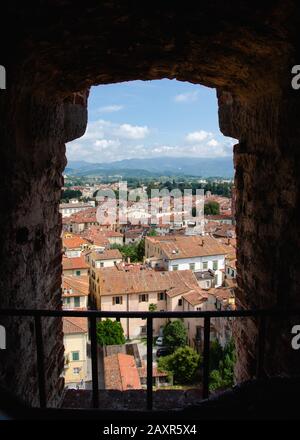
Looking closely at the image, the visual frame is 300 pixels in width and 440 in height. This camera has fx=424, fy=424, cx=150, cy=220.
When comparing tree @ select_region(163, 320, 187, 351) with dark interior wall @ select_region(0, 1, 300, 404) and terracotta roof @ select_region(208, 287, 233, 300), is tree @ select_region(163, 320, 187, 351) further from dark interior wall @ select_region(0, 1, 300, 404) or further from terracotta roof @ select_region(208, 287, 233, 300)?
dark interior wall @ select_region(0, 1, 300, 404)

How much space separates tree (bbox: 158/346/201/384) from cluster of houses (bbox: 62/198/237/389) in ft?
2.86

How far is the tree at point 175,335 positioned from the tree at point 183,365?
11.3ft

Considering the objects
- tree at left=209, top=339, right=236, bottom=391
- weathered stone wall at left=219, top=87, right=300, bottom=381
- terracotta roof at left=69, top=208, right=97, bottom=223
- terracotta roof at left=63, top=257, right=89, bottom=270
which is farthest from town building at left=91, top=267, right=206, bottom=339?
terracotta roof at left=69, top=208, right=97, bottom=223

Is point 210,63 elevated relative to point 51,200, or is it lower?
elevated

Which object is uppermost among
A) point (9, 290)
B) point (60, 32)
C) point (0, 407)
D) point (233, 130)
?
point (60, 32)

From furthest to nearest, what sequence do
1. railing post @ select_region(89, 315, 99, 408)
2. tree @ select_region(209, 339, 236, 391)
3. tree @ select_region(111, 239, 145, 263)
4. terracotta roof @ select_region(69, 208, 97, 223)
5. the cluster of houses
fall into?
terracotta roof @ select_region(69, 208, 97, 223), tree @ select_region(111, 239, 145, 263), the cluster of houses, tree @ select_region(209, 339, 236, 391), railing post @ select_region(89, 315, 99, 408)

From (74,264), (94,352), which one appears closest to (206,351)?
(94,352)

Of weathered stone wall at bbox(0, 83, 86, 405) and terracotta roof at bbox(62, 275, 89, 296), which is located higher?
weathered stone wall at bbox(0, 83, 86, 405)

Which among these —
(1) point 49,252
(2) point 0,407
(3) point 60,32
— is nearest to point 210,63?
(3) point 60,32

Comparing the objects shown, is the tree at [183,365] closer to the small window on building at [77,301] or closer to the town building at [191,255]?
the small window on building at [77,301]

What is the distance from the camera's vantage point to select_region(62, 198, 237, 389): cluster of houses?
24500 millimetres

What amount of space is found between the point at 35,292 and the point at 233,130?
2387 millimetres

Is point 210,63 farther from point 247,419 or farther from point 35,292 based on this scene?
point 247,419
